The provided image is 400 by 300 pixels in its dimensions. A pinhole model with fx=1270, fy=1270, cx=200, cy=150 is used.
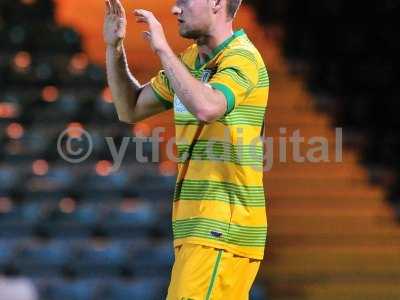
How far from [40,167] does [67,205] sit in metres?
0.27

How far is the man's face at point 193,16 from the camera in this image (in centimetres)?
332

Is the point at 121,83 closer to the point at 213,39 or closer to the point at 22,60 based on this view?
Result: the point at 213,39

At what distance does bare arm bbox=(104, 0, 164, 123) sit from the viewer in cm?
351

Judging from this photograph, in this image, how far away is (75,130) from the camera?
22.8 ft

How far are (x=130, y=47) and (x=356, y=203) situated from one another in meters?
1.56

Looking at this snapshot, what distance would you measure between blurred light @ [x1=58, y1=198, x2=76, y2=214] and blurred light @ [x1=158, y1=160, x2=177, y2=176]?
514 millimetres

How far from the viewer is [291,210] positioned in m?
6.95

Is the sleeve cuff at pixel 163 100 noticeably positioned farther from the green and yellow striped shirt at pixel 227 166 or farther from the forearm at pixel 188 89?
the forearm at pixel 188 89

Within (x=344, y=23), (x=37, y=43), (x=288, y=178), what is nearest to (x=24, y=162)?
(x=37, y=43)

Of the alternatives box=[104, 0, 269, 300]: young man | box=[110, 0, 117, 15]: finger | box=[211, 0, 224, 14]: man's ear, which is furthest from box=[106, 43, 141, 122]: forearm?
box=[211, 0, 224, 14]: man's ear

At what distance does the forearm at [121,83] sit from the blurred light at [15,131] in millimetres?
3358
